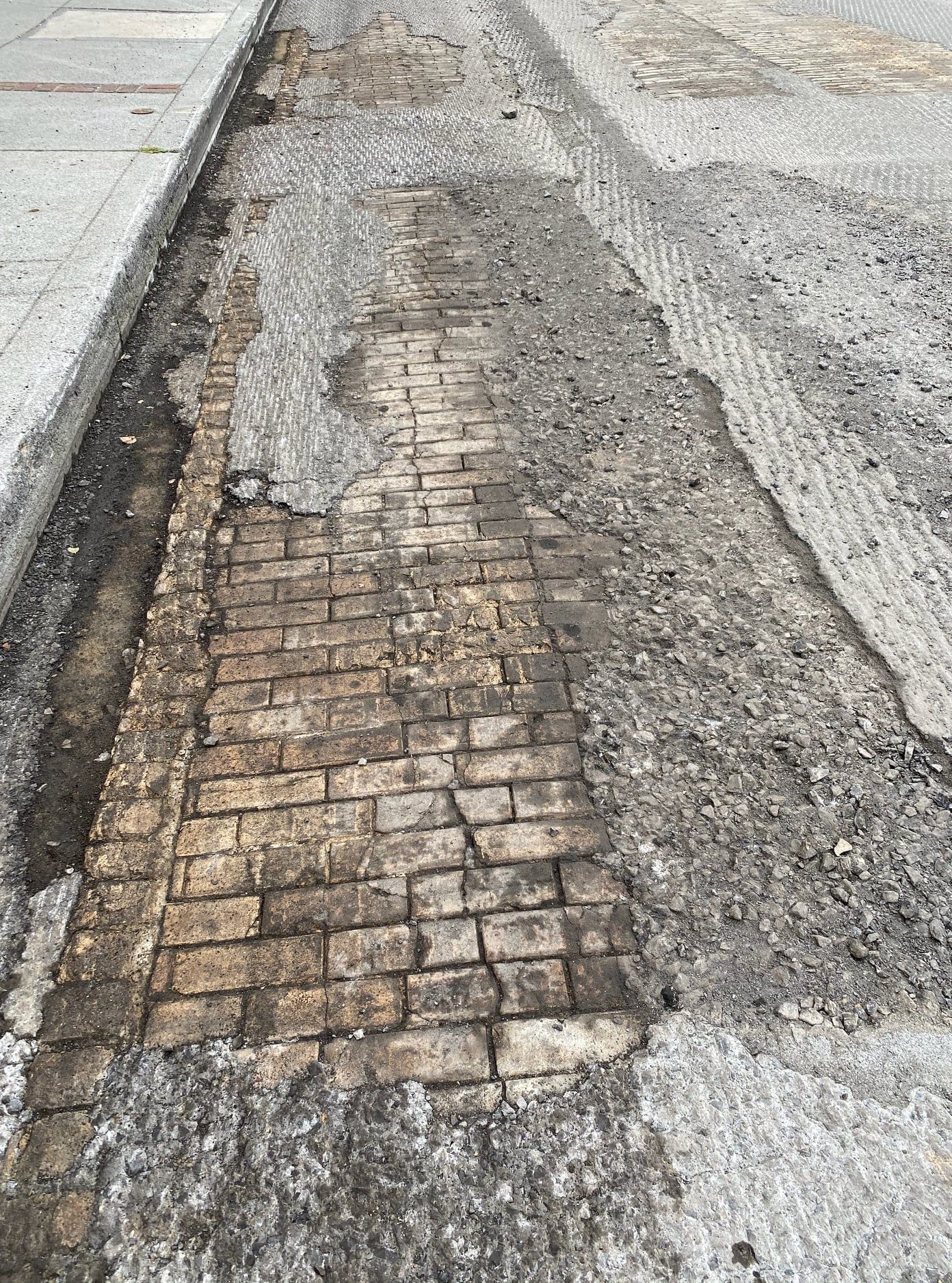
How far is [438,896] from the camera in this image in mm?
2162

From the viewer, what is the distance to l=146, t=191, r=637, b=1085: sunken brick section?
196 centimetres

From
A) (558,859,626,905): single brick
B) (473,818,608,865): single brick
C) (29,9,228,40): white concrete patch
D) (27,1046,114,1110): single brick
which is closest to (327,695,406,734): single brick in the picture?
(473,818,608,865): single brick

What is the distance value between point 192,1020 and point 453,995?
60 centimetres

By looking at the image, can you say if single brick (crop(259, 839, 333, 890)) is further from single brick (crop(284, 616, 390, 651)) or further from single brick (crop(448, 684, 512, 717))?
single brick (crop(284, 616, 390, 651))

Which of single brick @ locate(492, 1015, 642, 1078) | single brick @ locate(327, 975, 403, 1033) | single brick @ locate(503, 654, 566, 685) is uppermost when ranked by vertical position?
single brick @ locate(503, 654, 566, 685)

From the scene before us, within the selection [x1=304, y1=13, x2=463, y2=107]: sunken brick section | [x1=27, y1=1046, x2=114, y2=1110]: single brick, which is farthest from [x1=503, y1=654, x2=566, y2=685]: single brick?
[x1=304, y1=13, x2=463, y2=107]: sunken brick section

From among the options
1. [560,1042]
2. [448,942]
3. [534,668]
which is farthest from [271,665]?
[560,1042]

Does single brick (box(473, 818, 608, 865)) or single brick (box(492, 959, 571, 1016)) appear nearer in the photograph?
single brick (box(492, 959, 571, 1016))

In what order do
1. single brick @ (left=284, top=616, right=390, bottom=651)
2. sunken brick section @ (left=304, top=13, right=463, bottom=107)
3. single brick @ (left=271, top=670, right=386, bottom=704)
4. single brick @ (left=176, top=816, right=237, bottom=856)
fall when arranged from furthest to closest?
sunken brick section @ (left=304, top=13, right=463, bottom=107), single brick @ (left=284, top=616, right=390, bottom=651), single brick @ (left=271, top=670, right=386, bottom=704), single brick @ (left=176, top=816, right=237, bottom=856)

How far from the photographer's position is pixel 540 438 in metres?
3.62

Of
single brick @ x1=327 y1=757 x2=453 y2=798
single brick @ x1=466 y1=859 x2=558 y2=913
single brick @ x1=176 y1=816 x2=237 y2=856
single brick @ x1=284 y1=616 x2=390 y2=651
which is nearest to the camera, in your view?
single brick @ x1=466 y1=859 x2=558 y2=913

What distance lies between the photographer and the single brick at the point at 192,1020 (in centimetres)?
192

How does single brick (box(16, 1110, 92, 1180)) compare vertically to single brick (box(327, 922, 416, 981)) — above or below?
below

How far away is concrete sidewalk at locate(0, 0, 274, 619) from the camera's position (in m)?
3.37
